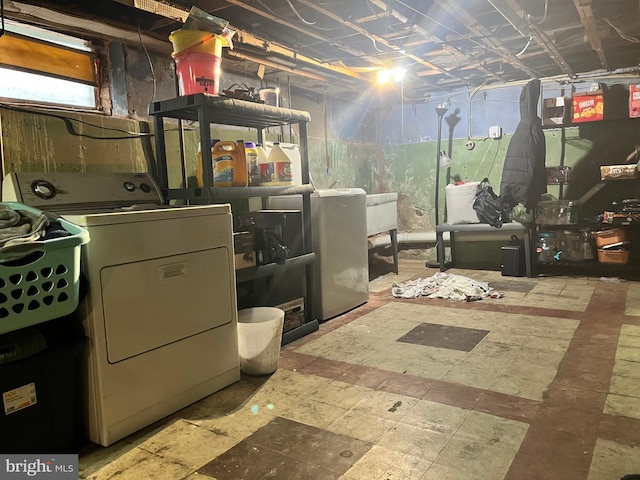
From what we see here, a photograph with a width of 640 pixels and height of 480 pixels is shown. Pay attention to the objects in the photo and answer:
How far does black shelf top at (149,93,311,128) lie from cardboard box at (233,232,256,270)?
2.32 ft

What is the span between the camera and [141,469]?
1.75m

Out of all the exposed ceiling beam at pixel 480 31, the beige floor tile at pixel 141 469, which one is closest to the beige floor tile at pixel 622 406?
the beige floor tile at pixel 141 469

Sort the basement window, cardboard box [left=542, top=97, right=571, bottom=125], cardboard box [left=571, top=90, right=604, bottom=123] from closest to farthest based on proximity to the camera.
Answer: the basement window < cardboard box [left=571, top=90, right=604, bottom=123] < cardboard box [left=542, top=97, right=571, bottom=125]

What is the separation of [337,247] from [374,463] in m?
2.12

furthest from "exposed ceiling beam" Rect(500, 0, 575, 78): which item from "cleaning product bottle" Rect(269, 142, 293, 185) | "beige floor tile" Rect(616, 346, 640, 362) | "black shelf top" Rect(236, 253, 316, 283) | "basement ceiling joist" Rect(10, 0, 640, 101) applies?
"beige floor tile" Rect(616, 346, 640, 362)

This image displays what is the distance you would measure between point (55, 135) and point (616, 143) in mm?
5244

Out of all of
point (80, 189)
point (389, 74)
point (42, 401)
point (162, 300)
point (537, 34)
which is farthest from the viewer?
point (389, 74)

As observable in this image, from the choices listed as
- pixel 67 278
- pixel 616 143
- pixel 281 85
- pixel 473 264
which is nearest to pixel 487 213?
pixel 473 264

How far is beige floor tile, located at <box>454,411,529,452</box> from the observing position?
1855mm

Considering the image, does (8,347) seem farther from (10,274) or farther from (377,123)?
(377,123)

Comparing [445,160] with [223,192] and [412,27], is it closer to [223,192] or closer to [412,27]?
[412,27]

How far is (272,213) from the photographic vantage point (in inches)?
138

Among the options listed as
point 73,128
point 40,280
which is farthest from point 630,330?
point 73,128

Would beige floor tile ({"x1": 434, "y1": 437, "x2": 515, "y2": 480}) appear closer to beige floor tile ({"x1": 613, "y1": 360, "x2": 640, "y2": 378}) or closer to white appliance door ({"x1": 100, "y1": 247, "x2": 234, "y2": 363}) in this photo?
beige floor tile ({"x1": 613, "y1": 360, "x2": 640, "y2": 378})
